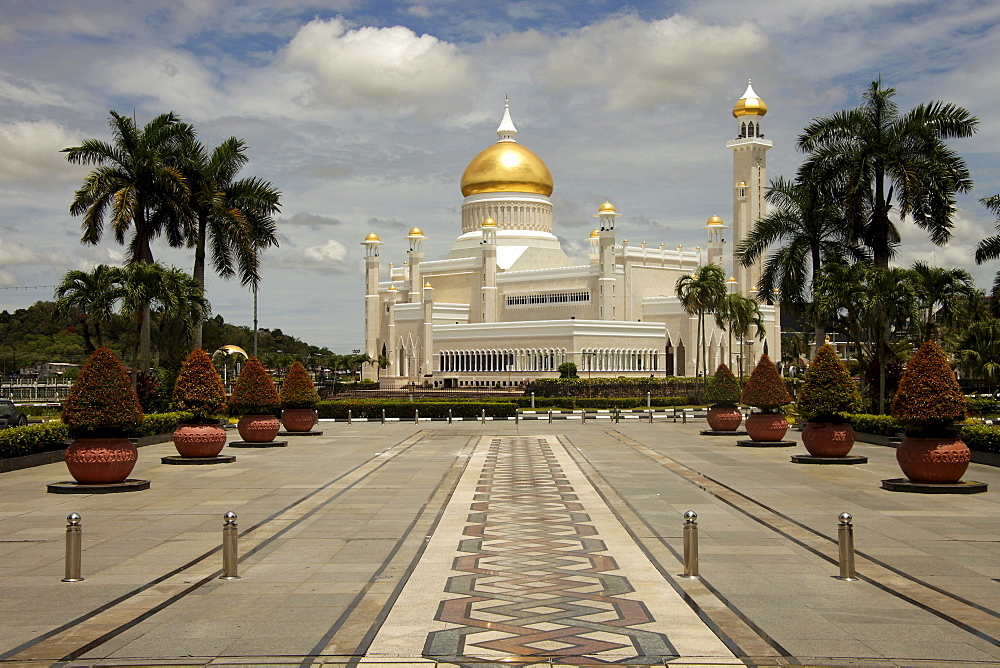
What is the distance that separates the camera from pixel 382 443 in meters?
31.0

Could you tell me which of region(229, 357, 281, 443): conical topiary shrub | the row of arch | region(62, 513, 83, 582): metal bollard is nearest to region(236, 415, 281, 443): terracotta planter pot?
region(229, 357, 281, 443): conical topiary shrub

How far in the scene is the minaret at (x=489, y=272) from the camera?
8731 cm

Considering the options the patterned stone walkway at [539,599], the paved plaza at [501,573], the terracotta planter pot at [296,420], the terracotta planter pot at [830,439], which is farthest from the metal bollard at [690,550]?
the terracotta planter pot at [296,420]

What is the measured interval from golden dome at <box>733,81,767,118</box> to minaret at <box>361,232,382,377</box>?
3453cm

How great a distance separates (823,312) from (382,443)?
14.8m

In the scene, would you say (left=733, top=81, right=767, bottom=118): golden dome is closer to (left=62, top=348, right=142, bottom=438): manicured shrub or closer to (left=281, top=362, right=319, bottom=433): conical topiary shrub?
(left=281, top=362, right=319, bottom=433): conical topiary shrub

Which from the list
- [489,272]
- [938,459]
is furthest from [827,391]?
[489,272]

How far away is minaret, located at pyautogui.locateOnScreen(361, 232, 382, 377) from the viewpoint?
310 ft

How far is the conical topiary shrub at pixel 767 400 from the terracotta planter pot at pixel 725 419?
5383 millimetres

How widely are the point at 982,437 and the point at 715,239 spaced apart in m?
60.9

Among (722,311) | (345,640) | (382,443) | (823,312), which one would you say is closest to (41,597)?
(345,640)

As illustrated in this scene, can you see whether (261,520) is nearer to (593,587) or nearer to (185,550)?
(185,550)

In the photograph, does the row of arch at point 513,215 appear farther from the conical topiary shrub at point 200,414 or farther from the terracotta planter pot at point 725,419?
the conical topiary shrub at point 200,414

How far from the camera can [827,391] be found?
22734 millimetres
